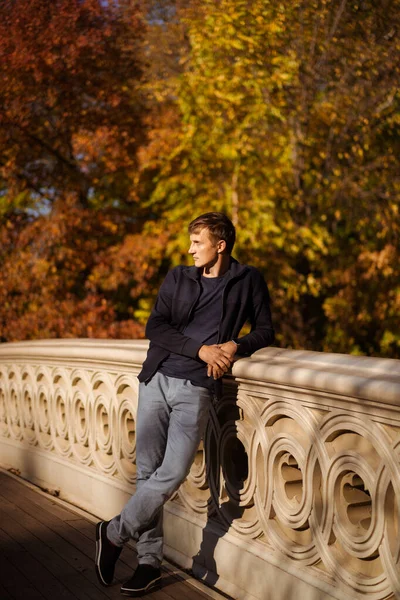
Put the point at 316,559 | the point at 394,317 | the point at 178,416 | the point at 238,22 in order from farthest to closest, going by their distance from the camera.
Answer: the point at 394,317 → the point at 238,22 → the point at 178,416 → the point at 316,559

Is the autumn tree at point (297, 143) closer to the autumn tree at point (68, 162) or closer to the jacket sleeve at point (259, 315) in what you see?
the autumn tree at point (68, 162)

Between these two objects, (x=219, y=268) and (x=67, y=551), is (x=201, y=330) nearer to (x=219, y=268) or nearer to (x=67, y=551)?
(x=219, y=268)

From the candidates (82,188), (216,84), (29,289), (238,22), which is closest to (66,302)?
(29,289)

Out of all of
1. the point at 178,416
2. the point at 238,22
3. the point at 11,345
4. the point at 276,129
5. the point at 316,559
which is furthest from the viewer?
the point at 276,129

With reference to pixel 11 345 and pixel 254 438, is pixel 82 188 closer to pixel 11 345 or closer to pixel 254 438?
pixel 11 345

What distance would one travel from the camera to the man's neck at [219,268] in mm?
4184

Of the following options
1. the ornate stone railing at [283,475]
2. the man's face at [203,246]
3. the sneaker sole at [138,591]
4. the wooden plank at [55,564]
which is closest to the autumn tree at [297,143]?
the ornate stone railing at [283,475]

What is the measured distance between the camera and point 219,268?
420 cm

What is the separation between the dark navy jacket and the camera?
4.09 metres

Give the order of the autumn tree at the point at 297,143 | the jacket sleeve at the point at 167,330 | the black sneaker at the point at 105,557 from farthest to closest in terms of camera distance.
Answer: the autumn tree at the point at 297,143 → the black sneaker at the point at 105,557 → the jacket sleeve at the point at 167,330

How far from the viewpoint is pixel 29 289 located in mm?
13922

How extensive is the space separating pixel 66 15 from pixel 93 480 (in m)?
9.18

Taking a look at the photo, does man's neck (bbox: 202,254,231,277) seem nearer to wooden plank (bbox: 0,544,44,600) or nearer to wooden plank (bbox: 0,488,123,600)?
wooden plank (bbox: 0,488,123,600)

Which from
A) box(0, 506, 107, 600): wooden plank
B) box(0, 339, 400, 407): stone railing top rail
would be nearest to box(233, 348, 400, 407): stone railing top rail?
box(0, 339, 400, 407): stone railing top rail
